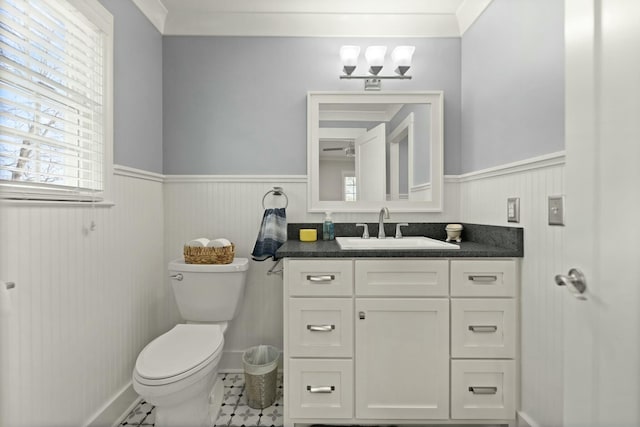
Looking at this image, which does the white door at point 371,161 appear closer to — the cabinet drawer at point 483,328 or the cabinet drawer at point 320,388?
the cabinet drawer at point 483,328

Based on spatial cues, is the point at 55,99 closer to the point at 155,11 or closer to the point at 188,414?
the point at 155,11

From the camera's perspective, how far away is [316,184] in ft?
7.11

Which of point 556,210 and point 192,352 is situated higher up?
point 556,210

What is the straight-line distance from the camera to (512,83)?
1.60 metres

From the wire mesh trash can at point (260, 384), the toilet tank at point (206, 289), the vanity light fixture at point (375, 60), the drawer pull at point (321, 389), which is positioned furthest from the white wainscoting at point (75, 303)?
the vanity light fixture at point (375, 60)

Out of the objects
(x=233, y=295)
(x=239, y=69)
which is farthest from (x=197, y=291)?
(x=239, y=69)

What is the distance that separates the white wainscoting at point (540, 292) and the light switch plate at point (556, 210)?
52 mm

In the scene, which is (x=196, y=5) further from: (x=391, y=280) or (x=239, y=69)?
(x=391, y=280)

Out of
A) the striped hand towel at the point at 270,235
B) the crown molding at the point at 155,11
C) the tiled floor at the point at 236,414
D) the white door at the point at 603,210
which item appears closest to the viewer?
the white door at the point at 603,210

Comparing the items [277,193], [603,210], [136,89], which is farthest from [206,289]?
[603,210]

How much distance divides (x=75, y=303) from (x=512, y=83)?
7.30 feet

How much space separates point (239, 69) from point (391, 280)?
165cm

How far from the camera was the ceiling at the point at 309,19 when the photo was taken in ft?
6.81

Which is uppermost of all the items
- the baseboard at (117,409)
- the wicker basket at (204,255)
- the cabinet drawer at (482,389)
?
the wicker basket at (204,255)
